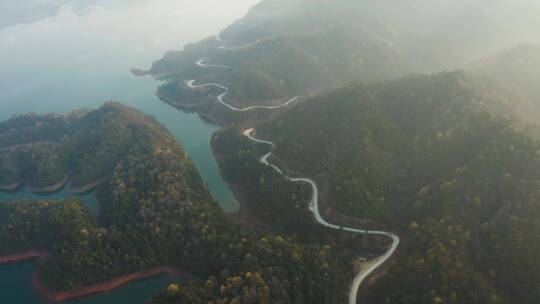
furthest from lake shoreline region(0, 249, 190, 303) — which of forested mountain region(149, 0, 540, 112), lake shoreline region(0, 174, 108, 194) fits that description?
forested mountain region(149, 0, 540, 112)

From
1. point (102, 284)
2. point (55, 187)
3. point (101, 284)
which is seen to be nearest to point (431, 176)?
point (102, 284)

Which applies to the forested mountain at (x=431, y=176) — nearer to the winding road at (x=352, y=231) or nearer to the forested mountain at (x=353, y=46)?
the winding road at (x=352, y=231)

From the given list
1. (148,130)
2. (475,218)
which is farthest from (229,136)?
(475,218)

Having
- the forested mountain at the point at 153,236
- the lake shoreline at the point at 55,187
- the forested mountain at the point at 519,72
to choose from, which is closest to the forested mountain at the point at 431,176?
the forested mountain at the point at 153,236

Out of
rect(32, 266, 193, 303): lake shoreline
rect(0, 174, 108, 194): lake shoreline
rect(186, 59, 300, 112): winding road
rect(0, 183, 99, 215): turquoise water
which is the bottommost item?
rect(32, 266, 193, 303): lake shoreline

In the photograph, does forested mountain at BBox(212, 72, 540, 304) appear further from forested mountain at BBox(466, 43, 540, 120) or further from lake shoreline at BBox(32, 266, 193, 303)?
lake shoreline at BBox(32, 266, 193, 303)

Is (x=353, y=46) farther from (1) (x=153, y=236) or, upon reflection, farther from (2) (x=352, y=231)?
(1) (x=153, y=236)
